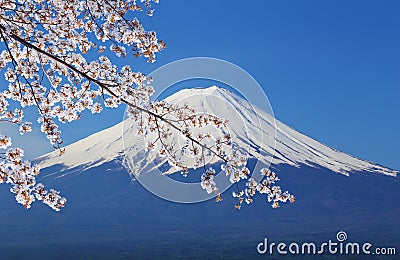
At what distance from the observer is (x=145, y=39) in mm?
4273

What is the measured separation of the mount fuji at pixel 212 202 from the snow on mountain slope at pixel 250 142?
27 centimetres

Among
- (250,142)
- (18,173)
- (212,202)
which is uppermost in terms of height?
(250,142)

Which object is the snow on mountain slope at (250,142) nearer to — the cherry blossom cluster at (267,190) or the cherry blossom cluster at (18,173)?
the cherry blossom cluster at (267,190)

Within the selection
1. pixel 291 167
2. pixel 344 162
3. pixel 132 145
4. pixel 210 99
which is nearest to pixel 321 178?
pixel 291 167

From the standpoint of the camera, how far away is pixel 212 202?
439 ft

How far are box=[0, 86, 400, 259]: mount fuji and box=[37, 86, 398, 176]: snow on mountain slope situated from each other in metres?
0.27

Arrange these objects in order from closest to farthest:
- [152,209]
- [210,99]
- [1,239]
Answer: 1. [1,239]
2. [152,209]
3. [210,99]

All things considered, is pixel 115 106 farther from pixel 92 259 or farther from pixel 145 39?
pixel 92 259

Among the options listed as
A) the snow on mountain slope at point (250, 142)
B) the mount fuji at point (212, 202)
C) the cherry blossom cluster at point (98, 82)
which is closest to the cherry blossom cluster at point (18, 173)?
the cherry blossom cluster at point (98, 82)

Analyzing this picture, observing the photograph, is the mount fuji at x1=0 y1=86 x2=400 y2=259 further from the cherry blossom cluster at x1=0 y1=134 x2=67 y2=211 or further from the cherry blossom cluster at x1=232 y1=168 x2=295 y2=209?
the cherry blossom cluster at x1=0 y1=134 x2=67 y2=211

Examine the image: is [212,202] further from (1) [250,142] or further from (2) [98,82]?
(2) [98,82]

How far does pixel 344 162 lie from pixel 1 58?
479 ft

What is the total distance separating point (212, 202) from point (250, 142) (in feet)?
67.8

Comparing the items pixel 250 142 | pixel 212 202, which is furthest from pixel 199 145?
pixel 212 202
